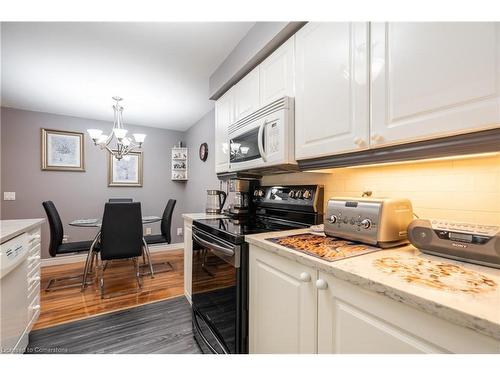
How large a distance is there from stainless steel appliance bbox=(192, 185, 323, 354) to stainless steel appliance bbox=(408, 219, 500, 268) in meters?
0.65

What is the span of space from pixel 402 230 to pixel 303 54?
1048 millimetres

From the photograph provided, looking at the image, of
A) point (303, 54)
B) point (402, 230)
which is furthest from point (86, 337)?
point (303, 54)

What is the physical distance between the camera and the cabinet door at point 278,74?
1.36 m

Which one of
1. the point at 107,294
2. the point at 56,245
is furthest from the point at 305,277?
the point at 56,245

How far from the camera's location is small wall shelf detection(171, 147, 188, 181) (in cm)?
431

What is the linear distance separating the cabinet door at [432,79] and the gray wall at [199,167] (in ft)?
8.11

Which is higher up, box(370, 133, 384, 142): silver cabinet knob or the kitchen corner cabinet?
box(370, 133, 384, 142): silver cabinet knob

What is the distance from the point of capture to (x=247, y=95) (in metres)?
1.79

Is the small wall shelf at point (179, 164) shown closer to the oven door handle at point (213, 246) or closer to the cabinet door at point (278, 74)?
the oven door handle at point (213, 246)

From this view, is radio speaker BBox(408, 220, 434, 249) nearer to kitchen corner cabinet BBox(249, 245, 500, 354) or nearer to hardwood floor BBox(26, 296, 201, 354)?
kitchen corner cabinet BBox(249, 245, 500, 354)

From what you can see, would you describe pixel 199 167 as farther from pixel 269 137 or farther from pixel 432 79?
pixel 432 79

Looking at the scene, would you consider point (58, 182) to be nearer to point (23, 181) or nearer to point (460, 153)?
point (23, 181)

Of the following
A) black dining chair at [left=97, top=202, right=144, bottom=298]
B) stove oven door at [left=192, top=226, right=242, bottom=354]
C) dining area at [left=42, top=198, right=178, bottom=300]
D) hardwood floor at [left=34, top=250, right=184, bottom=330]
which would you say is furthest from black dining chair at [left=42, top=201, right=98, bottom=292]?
stove oven door at [left=192, top=226, right=242, bottom=354]

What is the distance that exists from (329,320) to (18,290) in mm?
1834
